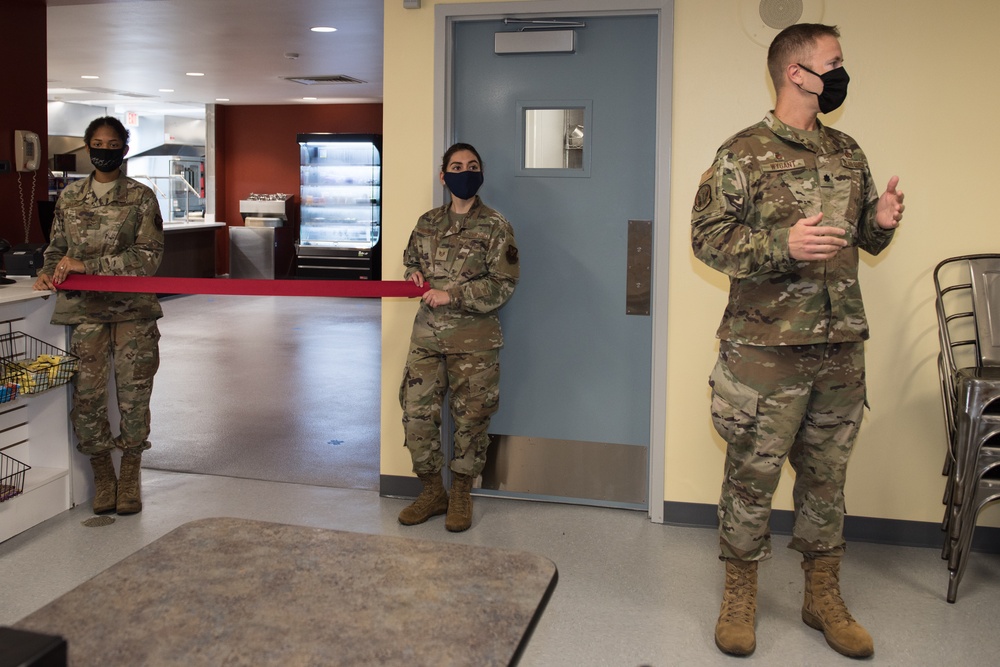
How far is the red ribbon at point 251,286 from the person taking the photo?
379 centimetres

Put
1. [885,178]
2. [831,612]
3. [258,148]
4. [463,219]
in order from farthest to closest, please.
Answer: [258,148]
[463,219]
[885,178]
[831,612]

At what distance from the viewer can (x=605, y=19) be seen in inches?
158

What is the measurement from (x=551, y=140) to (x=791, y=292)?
171cm

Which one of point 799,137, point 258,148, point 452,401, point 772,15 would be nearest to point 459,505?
point 452,401

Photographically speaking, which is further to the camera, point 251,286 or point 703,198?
point 251,286

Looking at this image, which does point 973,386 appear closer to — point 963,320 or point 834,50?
point 963,320

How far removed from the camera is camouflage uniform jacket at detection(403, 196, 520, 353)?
12.5ft

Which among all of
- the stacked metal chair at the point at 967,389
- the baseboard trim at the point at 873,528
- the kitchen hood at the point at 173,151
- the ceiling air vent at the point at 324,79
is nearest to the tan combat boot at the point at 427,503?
the baseboard trim at the point at 873,528

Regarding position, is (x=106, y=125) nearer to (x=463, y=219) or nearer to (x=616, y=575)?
(x=463, y=219)

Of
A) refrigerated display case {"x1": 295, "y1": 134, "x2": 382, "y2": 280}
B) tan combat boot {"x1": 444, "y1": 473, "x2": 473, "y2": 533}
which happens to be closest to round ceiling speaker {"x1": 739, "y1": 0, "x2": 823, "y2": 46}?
tan combat boot {"x1": 444, "y1": 473, "x2": 473, "y2": 533}

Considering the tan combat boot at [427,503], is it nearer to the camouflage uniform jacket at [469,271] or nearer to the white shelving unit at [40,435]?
the camouflage uniform jacket at [469,271]

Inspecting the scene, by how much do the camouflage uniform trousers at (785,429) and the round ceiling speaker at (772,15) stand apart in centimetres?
158

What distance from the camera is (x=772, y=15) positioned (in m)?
3.76

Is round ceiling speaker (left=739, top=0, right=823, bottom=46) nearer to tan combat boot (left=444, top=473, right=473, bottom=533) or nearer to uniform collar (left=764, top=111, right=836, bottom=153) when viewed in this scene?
uniform collar (left=764, top=111, right=836, bottom=153)
